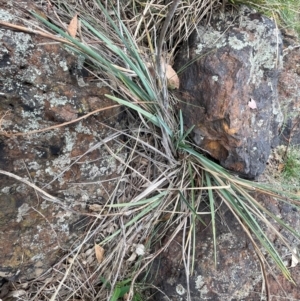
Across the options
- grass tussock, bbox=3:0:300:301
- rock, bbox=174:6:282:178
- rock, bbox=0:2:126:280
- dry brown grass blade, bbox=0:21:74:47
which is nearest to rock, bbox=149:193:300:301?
grass tussock, bbox=3:0:300:301

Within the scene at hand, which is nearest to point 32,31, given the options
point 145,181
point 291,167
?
point 145,181

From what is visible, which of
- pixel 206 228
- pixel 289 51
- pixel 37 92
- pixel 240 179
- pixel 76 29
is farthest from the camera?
pixel 289 51

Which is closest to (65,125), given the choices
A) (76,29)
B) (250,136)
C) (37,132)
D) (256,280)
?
(37,132)

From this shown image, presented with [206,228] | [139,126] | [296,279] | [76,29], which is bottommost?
[296,279]

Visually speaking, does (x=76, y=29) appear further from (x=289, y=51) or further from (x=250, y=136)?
(x=289, y=51)

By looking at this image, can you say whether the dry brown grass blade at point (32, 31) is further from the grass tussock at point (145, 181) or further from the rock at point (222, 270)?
the rock at point (222, 270)

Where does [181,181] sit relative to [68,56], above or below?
below

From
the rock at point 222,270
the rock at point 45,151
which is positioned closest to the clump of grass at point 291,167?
the rock at point 222,270

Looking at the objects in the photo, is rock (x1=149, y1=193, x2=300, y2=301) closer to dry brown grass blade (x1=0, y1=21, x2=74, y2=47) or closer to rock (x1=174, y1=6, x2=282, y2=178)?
rock (x1=174, y1=6, x2=282, y2=178)
